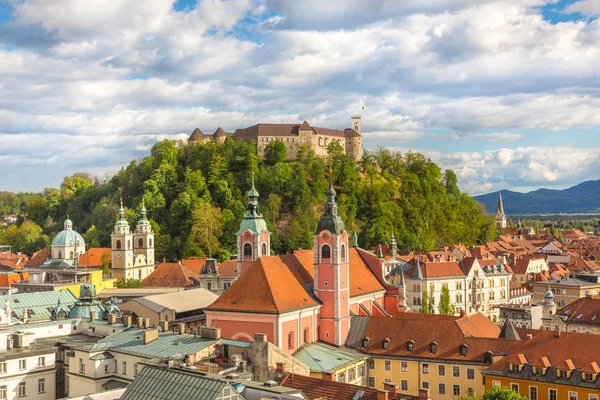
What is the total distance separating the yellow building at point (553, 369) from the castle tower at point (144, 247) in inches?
2525

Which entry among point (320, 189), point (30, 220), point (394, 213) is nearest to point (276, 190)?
point (320, 189)

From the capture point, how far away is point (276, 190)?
109 m

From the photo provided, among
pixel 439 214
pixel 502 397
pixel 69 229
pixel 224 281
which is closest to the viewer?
pixel 502 397

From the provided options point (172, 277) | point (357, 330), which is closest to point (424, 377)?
point (357, 330)

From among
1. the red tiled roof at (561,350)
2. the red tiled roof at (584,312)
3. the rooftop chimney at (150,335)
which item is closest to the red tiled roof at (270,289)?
the rooftop chimney at (150,335)

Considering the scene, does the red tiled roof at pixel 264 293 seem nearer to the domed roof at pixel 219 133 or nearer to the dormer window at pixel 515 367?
the dormer window at pixel 515 367

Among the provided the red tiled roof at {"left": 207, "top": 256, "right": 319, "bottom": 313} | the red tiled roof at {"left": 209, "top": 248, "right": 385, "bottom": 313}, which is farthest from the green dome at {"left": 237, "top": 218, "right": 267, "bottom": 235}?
the red tiled roof at {"left": 207, "top": 256, "right": 319, "bottom": 313}

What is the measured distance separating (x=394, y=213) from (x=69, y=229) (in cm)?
5004

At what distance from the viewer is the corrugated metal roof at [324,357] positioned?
140 ft

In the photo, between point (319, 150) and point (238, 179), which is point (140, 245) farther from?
point (319, 150)

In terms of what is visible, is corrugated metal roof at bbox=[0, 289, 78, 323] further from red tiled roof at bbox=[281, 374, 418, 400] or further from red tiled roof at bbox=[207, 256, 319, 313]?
red tiled roof at bbox=[281, 374, 418, 400]

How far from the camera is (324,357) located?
44.2 metres

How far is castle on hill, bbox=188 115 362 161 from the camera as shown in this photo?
12472 cm

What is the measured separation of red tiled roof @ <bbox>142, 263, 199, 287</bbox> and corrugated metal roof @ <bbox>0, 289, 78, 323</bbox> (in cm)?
2515
